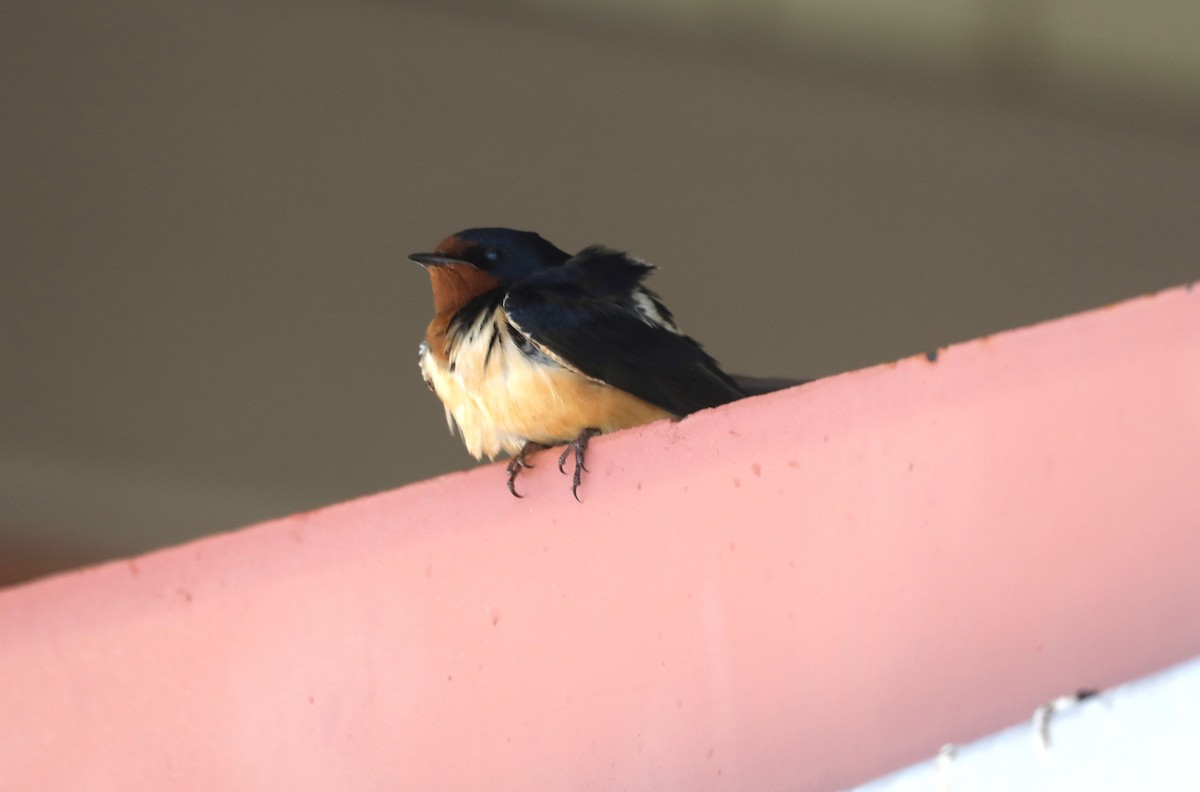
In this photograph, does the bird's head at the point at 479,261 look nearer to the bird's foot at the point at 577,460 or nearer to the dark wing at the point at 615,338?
the dark wing at the point at 615,338

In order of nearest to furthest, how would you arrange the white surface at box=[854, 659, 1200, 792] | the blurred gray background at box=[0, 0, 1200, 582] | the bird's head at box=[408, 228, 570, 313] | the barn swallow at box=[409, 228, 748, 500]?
the white surface at box=[854, 659, 1200, 792] < the barn swallow at box=[409, 228, 748, 500] < the bird's head at box=[408, 228, 570, 313] < the blurred gray background at box=[0, 0, 1200, 582]

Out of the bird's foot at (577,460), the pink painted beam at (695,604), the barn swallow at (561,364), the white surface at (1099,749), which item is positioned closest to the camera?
the white surface at (1099,749)

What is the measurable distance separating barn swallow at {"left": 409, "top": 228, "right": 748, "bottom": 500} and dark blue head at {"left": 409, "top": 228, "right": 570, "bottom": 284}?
168mm

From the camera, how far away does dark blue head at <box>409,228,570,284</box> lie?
196cm

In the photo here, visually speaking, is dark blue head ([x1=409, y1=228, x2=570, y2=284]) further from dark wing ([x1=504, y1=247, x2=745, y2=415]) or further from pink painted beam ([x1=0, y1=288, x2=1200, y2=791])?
pink painted beam ([x1=0, y1=288, x2=1200, y2=791])

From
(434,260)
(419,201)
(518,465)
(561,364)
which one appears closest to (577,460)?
(518,465)

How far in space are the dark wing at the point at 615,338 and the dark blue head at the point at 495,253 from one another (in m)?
0.19

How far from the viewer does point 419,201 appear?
3.39 meters

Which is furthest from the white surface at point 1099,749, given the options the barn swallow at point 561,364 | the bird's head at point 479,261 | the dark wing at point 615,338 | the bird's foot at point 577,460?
the bird's head at point 479,261

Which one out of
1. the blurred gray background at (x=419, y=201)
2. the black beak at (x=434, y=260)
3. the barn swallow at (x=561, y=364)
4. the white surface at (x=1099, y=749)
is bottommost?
the white surface at (x=1099, y=749)

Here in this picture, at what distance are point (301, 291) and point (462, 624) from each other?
2.40m

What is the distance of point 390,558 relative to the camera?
41.5 inches

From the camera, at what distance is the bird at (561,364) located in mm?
1514

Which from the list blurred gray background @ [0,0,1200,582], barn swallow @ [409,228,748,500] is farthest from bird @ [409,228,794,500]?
blurred gray background @ [0,0,1200,582]
